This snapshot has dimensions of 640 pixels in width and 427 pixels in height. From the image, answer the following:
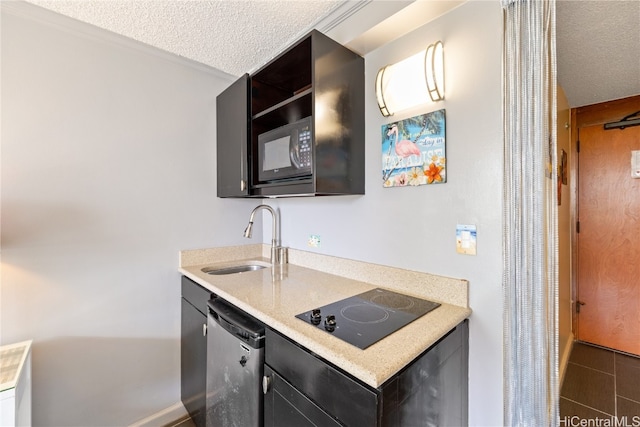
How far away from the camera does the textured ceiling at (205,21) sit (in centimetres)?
132

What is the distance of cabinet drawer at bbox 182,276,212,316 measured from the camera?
58.8 inches

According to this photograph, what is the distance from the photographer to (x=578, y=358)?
7.86 feet

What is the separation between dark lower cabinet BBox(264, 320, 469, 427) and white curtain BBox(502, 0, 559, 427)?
182 millimetres

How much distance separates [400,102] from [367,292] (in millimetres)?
929

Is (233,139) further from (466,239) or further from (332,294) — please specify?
(466,239)

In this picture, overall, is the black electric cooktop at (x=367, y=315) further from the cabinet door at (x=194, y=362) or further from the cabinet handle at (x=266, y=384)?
the cabinet door at (x=194, y=362)

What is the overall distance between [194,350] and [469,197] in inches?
67.3

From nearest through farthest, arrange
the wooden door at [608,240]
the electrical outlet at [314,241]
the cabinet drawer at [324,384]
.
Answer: the cabinet drawer at [324,384] → the electrical outlet at [314,241] → the wooden door at [608,240]

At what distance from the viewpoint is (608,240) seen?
251 cm

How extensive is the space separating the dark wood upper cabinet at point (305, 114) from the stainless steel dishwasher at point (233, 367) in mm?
659

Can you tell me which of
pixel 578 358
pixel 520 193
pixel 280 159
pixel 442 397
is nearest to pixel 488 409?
pixel 442 397

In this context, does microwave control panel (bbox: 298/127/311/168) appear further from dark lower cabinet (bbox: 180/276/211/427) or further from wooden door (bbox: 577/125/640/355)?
wooden door (bbox: 577/125/640/355)
